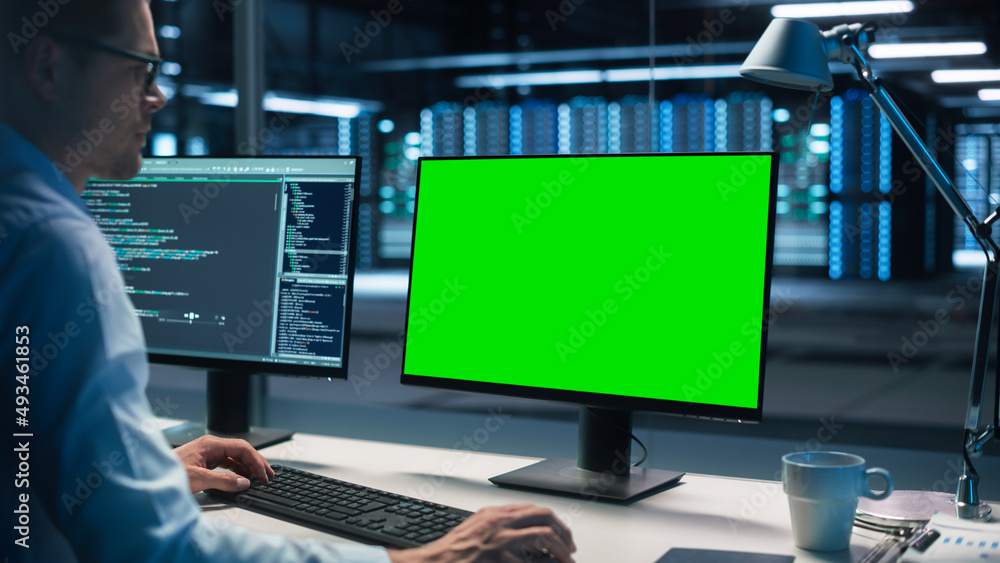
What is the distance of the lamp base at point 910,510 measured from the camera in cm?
114

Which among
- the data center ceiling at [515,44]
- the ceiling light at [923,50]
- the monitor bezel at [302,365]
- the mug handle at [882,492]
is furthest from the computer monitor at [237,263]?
the ceiling light at [923,50]

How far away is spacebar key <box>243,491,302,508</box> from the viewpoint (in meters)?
1.19

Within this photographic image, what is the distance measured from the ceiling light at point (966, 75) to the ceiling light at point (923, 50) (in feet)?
0.24

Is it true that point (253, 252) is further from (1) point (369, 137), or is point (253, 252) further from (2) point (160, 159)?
(1) point (369, 137)

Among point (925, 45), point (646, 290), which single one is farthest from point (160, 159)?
point (925, 45)

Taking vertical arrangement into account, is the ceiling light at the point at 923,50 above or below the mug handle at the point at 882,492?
above

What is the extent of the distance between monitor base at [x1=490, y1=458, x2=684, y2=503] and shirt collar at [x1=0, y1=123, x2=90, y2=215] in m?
0.80

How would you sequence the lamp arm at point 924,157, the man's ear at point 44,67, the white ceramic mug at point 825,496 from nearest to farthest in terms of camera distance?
the man's ear at point 44,67, the white ceramic mug at point 825,496, the lamp arm at point 924,157

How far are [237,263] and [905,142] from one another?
3.83 ft

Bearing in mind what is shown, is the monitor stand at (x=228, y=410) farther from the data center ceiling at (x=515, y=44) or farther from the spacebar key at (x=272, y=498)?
the data center ceiling at (x=515, y=44)

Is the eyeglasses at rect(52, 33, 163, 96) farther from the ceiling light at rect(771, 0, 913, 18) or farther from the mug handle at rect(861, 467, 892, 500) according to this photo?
the ceiling light at rect(771, 0, 913, 18)

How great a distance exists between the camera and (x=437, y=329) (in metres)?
1.42

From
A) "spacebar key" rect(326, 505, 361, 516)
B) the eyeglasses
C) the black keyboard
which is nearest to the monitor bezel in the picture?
the black keyboard

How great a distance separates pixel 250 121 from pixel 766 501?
94.6 inches
